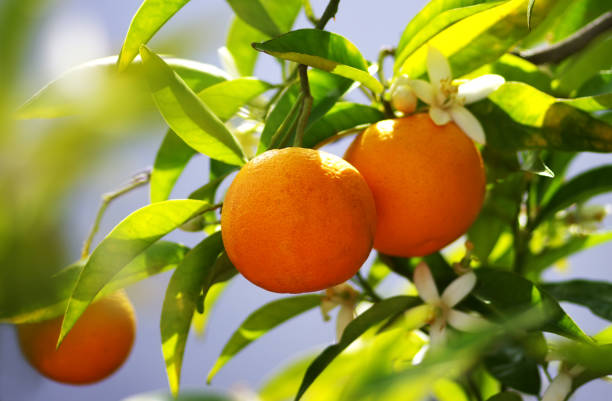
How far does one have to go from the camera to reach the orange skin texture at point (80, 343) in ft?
2.85

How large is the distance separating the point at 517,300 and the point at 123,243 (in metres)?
0.43

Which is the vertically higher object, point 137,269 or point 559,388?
point 137,269

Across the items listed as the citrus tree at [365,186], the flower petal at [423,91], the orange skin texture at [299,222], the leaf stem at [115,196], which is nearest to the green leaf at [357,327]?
the citrus tree at [365,186]

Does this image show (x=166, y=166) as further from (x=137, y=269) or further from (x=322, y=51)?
(x=322, y=51)

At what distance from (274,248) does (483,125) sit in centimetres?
34

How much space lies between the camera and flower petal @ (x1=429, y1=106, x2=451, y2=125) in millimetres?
675

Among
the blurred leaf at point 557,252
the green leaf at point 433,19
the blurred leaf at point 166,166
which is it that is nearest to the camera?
the green leaf at point 433,19

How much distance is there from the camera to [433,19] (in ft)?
2.26

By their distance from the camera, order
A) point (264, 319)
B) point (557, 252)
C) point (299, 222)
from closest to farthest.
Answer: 1. point (299, 222)
2. point (264, 319)
3. point (557, 252)

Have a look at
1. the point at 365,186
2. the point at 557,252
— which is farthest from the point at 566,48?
the point at 365,186

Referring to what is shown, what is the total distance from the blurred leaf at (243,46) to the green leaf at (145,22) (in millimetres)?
354

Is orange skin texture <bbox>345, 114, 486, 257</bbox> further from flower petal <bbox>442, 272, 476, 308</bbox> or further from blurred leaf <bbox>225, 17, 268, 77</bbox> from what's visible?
blurred leaf <bbox>225, 17, 268, 77</bbox>

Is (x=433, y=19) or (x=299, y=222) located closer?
(x=299, y=222)

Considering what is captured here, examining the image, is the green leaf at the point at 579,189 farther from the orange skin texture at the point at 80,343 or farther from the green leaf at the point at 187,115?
the orange skin texture at the point at 80,343
